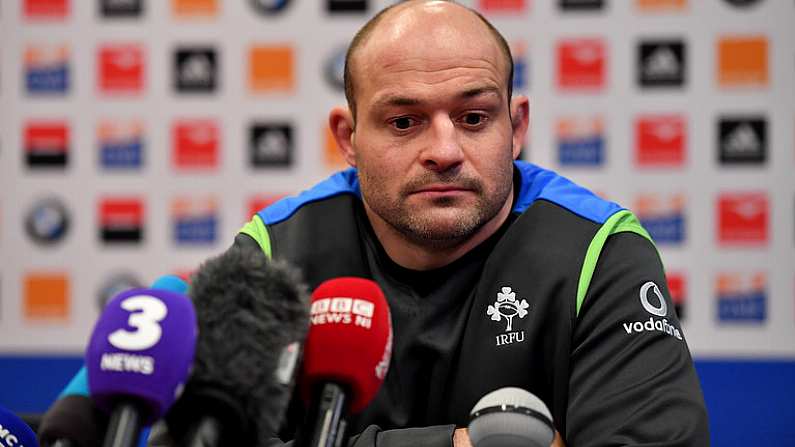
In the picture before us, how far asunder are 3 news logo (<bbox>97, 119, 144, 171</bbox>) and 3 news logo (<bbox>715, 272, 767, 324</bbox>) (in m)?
1.82

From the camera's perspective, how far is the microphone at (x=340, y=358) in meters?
0.79

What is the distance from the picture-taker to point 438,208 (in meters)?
1.43

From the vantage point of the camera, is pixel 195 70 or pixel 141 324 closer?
pixel 141 324

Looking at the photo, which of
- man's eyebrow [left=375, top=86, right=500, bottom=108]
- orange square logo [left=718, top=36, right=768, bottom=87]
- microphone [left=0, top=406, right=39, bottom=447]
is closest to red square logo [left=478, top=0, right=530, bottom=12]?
orange square logo [left=718, top=36, right=768, bottom=87]

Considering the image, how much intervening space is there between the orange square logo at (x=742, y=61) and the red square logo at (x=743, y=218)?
33 centimetres

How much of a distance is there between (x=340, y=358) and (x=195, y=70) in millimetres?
2217

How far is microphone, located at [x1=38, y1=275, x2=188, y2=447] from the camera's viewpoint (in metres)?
0.80

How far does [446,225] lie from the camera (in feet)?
4.70

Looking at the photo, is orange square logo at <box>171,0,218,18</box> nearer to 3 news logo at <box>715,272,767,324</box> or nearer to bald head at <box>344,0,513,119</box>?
bald head at <box>344,0,513,119</box>

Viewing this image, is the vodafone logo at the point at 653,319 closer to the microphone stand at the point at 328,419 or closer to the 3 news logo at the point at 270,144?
the microphone stand at the point at 328,419

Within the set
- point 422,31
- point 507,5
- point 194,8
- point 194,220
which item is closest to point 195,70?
point 194,8

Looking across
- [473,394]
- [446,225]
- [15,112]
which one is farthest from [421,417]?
[15,112]

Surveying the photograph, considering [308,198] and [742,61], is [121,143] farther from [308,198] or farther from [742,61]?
[742,61]

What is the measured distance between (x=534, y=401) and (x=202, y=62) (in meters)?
2.29
